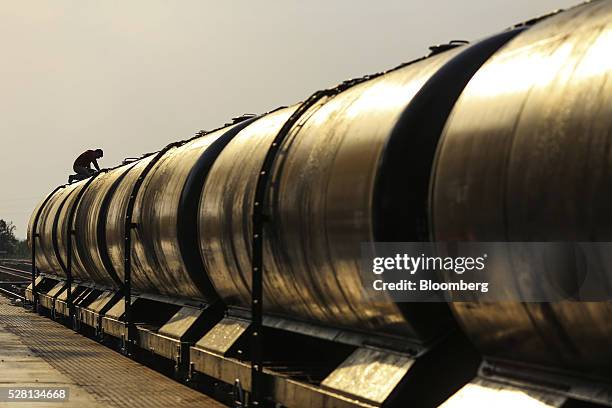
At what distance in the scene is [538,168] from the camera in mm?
5332

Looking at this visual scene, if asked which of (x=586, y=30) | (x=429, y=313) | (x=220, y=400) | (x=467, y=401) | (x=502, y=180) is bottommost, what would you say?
(x=220, y=400)

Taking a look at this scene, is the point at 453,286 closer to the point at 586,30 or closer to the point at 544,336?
the point at 544,336

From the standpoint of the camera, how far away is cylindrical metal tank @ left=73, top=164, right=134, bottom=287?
18.9 m

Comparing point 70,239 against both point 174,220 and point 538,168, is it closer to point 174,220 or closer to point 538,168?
point 174,220

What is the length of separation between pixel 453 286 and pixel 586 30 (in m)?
2.06

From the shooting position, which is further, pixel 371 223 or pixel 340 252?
pixel 340 252

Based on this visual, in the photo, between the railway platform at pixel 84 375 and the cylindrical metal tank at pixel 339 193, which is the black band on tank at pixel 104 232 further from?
the cylindrical metal tank at pixel 339 193

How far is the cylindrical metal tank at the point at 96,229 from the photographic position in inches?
745

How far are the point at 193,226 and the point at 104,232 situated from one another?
688cm

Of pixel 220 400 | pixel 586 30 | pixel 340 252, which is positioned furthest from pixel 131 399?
pixel 586 30

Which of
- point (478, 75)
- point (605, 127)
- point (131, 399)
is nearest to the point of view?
point (605, 127)

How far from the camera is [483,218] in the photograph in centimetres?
580

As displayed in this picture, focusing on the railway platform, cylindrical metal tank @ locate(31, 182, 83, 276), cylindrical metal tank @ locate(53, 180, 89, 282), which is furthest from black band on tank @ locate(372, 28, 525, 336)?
cylindrical metal tank @ locate(31, 182, 83, 276)

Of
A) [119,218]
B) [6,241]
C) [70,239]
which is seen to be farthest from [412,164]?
[6,241]
